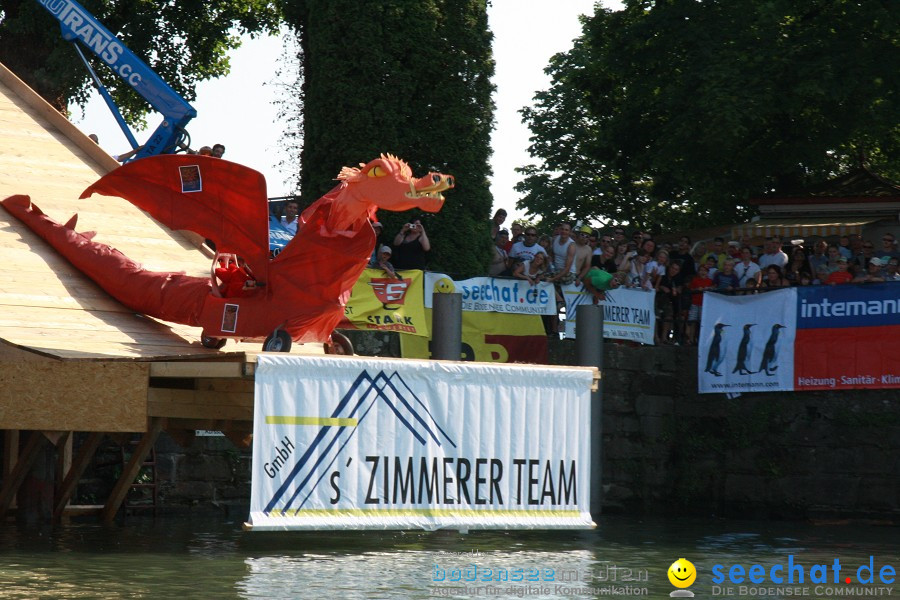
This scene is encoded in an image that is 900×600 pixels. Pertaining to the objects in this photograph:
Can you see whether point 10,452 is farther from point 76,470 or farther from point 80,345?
point 80,345

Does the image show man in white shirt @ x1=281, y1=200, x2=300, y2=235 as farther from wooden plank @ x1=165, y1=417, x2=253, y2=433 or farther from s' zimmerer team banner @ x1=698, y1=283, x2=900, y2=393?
s' zimmerer team banner @ x1=698, y1=283, x2=900, y2=393

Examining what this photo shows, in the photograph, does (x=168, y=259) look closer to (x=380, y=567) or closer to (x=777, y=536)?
(x=380, y=567)

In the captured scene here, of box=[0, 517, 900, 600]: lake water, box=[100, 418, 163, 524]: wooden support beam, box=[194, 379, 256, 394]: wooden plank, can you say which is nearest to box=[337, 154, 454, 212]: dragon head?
box=[194, 379, 256, 394]: wooden plank

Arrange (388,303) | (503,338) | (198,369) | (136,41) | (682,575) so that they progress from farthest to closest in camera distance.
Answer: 1. (136,41)
2. (503,338)
3. (388,303)
4. (198,369)
5. (682,575)

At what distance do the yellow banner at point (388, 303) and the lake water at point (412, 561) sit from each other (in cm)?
266

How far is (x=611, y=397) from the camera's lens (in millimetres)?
18844

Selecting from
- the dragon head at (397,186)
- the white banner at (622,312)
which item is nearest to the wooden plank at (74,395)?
the dragon head at (397,186)

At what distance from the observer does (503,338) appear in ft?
57.2

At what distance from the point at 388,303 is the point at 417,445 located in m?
4.84

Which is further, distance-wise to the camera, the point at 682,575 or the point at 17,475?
the point at 17,475

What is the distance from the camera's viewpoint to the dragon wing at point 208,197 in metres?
11.8

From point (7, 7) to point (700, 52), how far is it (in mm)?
12293

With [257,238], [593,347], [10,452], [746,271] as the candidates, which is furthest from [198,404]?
[746,271]

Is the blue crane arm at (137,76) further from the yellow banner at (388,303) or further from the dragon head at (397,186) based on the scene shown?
the dragon head at (397,186)
